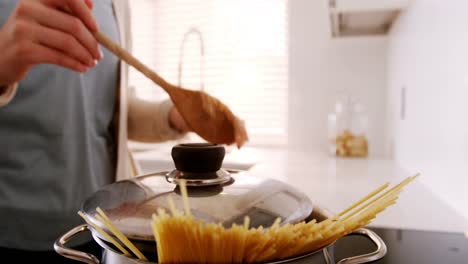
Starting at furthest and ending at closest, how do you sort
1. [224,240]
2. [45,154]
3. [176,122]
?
[176,122]
[45,154]
[224,240]

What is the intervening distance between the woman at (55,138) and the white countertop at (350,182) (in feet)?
1.10

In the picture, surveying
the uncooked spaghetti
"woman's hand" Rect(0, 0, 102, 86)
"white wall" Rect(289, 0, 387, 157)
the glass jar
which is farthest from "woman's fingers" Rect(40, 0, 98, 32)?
"white wall" Rect(289, 0, 387, 157)

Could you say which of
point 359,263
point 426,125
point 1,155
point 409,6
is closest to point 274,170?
point 426,125

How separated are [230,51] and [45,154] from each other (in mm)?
1344

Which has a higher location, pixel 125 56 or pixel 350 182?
pixel 125 56

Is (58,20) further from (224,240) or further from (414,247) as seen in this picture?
(414,247)

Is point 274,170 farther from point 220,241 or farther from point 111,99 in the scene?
point 220,241

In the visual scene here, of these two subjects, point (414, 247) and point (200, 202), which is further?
point (414, 247)

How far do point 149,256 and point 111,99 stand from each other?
63 cm

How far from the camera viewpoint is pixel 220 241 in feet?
0.76

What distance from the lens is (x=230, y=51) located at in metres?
1.94

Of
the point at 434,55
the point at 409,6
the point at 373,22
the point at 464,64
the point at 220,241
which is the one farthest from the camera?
the point at 373,22

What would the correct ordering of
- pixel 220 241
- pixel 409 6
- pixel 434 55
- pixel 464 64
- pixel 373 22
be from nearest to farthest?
pixel 220 241, pixel 464 64, pixel 434 55, pixel 409 6, pixel 373 22

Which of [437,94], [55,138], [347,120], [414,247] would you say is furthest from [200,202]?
[347,120]
